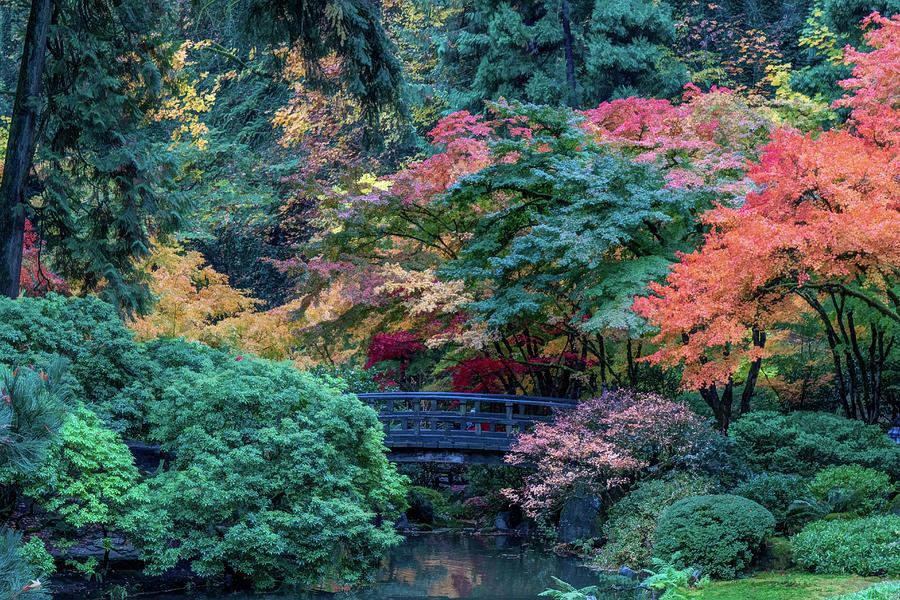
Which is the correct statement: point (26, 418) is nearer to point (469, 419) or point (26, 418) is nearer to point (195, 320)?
point (469, 419)

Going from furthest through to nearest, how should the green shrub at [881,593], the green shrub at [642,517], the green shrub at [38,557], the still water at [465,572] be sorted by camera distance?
the green shrub at [642,517] < the still water at [465,572] < the green shrub at [38,557] < the green shrub at [881,593]

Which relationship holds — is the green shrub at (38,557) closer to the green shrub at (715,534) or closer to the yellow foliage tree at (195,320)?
the green shrub at (715,534)

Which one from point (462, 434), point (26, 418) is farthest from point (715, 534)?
point (26, 418)

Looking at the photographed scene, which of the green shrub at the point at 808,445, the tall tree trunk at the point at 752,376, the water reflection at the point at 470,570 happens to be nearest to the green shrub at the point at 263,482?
the water reflection at the point at 470,570

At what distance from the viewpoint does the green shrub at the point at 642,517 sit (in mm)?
12992

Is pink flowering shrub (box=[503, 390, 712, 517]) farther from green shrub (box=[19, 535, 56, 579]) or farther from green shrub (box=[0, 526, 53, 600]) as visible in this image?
green shrub (box=[0, 526, 53, 600])

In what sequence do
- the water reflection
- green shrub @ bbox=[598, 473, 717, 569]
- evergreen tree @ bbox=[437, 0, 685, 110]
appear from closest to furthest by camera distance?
the water reflection < green shrub @ bbox=[598, 473, 717, 569] < evergreen tree @ bbox=[437, 0, 685, 110]

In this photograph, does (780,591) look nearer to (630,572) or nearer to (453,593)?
(630,572)

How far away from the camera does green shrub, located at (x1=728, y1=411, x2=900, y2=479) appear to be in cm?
1328

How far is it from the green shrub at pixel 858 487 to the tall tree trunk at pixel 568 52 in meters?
13.9

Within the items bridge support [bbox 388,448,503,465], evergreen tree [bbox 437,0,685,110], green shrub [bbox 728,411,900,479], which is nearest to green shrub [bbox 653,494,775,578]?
green shrub [bbox 728,411,900,479]

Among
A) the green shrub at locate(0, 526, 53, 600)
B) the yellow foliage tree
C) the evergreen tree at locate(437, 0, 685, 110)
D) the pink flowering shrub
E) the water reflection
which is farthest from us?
the evergreen tree at locate(437, 0, 685, 110)

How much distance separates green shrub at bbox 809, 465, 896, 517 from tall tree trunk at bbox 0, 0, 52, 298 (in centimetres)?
1130

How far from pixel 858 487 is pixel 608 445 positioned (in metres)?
3.57
